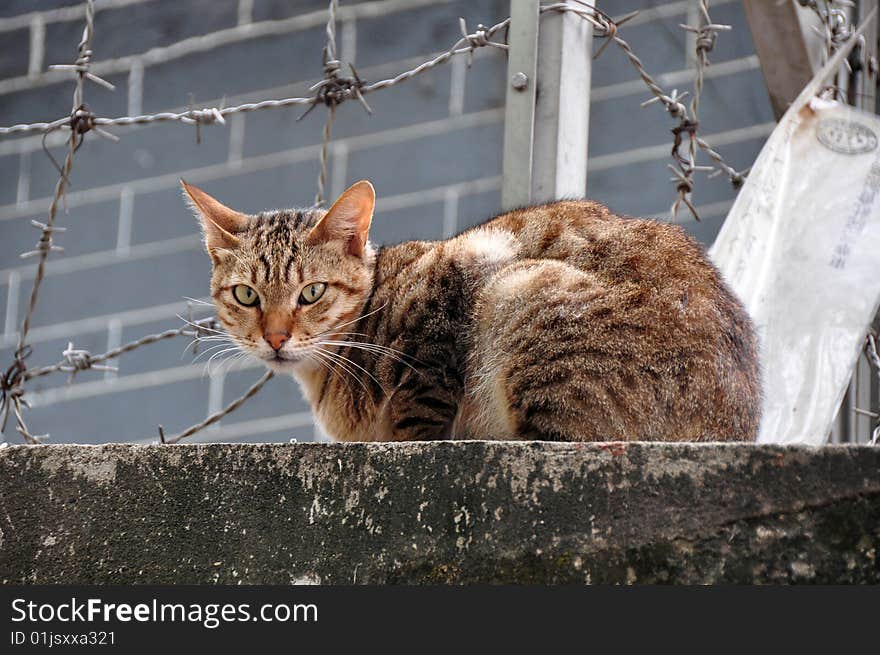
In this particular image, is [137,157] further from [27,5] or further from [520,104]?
[520,104]

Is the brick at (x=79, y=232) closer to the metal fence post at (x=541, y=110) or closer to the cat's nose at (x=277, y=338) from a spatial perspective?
the cat's nose at (x=277, y=338)

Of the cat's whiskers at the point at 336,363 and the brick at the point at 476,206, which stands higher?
the brick at the point at 476,206

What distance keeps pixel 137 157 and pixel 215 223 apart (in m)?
3.28

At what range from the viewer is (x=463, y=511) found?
1708 millimetres

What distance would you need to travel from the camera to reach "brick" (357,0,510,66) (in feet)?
19.1

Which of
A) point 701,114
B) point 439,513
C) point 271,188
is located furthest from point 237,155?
point 439,513

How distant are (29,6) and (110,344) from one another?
1907 mm

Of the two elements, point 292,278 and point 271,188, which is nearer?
point 292,278

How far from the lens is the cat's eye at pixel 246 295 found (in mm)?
3012

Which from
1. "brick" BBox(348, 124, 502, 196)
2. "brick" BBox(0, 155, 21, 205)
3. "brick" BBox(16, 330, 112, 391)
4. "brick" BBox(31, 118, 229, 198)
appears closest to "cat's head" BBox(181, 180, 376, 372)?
"brick" BBox(348, 124, 502, 196)

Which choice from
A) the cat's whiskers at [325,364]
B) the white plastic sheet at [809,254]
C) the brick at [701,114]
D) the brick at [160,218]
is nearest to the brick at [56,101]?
the brick at [160,218]

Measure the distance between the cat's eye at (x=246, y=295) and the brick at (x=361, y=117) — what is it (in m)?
2.95

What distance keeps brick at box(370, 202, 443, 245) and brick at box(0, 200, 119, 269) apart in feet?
4.68

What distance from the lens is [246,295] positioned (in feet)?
9.93
